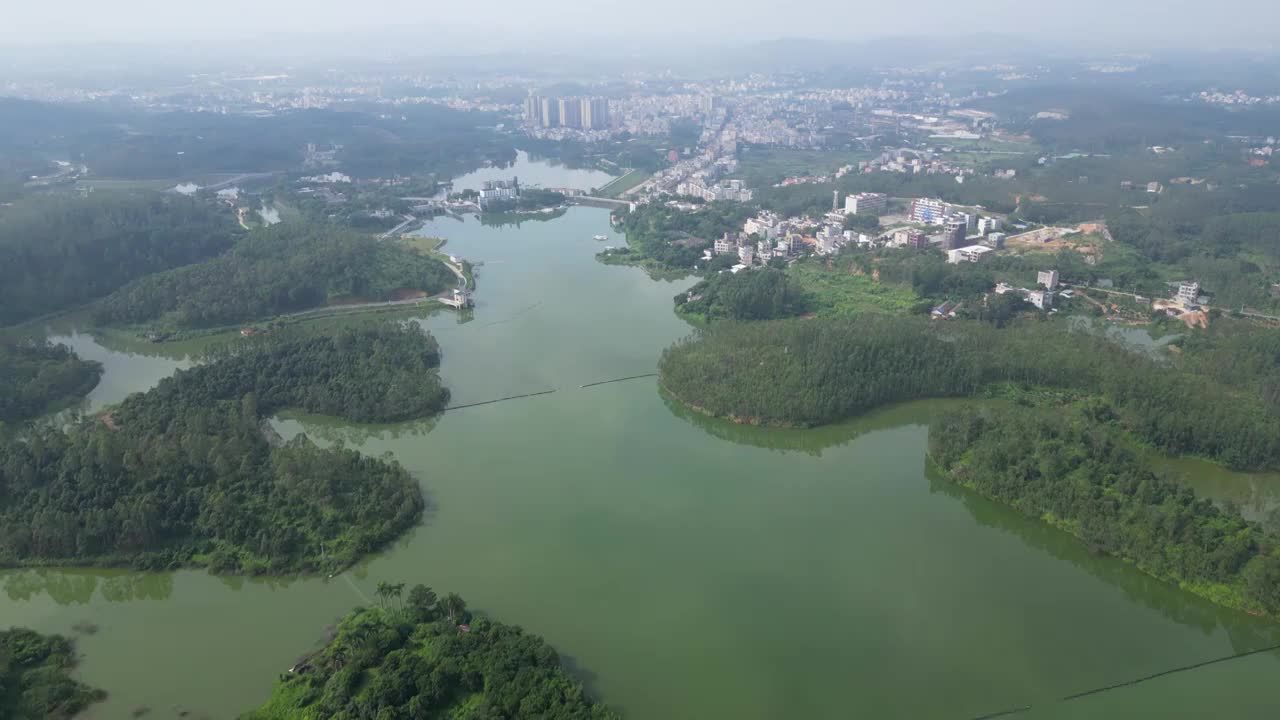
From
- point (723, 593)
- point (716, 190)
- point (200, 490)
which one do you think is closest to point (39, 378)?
point (200, 490)

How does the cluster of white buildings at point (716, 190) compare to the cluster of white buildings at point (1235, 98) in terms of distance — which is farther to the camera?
the cluster of white buildings at point (1235, 98)

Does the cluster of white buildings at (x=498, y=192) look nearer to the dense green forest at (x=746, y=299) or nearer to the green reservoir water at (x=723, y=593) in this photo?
the dense green forest at (x=746, y=299)

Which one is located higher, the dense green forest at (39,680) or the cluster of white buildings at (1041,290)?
the cluster of white buildings at (1041,290)

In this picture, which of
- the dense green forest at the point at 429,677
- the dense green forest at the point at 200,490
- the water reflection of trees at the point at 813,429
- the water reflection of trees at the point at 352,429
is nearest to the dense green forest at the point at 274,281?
the dense green forest at the point at 200,490

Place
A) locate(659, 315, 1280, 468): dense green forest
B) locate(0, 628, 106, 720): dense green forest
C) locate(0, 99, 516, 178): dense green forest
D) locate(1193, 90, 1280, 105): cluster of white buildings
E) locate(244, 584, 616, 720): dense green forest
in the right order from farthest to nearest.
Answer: locate(1193, 90, 1280, 105): cluster of white buildings
locate(0, 99, 516, 178): dense green forest
locate(659, 315, 1280, 468): dense green forest
locate(0, 628, 106, 720): dense green forest
locate(244, 584, 616, 720): dense green forest

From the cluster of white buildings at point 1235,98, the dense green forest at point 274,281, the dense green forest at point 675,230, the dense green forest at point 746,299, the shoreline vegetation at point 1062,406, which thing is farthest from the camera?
the cluster of white buildings at point 1235,98

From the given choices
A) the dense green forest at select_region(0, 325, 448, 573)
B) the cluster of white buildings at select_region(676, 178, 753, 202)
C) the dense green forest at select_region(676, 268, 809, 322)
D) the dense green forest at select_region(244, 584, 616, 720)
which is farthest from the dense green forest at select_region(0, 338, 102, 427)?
the cluster of white buildings at select_region(676, 178, 753, 202)

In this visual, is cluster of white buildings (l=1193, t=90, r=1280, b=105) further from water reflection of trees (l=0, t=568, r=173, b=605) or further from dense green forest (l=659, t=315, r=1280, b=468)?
water reflection of trees (l=0, t=568, r=173, b=605)
